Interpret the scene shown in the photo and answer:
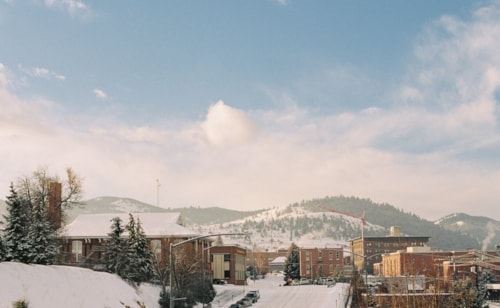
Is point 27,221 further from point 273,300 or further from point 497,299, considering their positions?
point 497,299

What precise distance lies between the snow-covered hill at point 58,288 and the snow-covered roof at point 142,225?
2488 cm

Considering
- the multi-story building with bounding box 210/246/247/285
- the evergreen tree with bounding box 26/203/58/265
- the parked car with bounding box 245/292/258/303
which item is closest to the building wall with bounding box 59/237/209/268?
the parked car with bounding box 245/292/258/303

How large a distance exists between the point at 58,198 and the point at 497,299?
82.8m

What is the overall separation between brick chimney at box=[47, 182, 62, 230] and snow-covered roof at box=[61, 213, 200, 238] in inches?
Answer: 166

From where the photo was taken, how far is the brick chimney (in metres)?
81.6

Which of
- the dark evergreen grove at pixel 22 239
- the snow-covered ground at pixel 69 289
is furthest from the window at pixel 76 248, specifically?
the dark evergreen grove at pixel 22 239

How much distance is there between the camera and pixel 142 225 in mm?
92625

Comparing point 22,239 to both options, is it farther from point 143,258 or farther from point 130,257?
point 143,258

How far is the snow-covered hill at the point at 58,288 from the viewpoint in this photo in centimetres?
4384

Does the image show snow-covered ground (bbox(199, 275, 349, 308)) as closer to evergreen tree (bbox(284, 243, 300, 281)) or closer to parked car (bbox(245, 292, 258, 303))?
parked car (bbox(245, 292, 258, 303))

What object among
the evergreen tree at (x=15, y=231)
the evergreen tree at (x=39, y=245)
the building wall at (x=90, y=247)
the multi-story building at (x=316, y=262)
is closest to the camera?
the evergreen tree at (x=15, y=231)

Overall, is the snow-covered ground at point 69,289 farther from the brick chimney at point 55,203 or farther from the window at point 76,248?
the window at point 76,248

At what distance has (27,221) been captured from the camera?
5975cm

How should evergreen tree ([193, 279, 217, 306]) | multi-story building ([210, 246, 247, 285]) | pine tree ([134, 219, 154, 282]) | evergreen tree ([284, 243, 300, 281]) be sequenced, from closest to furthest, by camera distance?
pine tree ([134, 219, 154, 282])
evergreen tree ([193, 279, 217, 306])
multi-story building ([210, 246, 247, 285])
evergreen tree ([284, 243, 300, 281])
